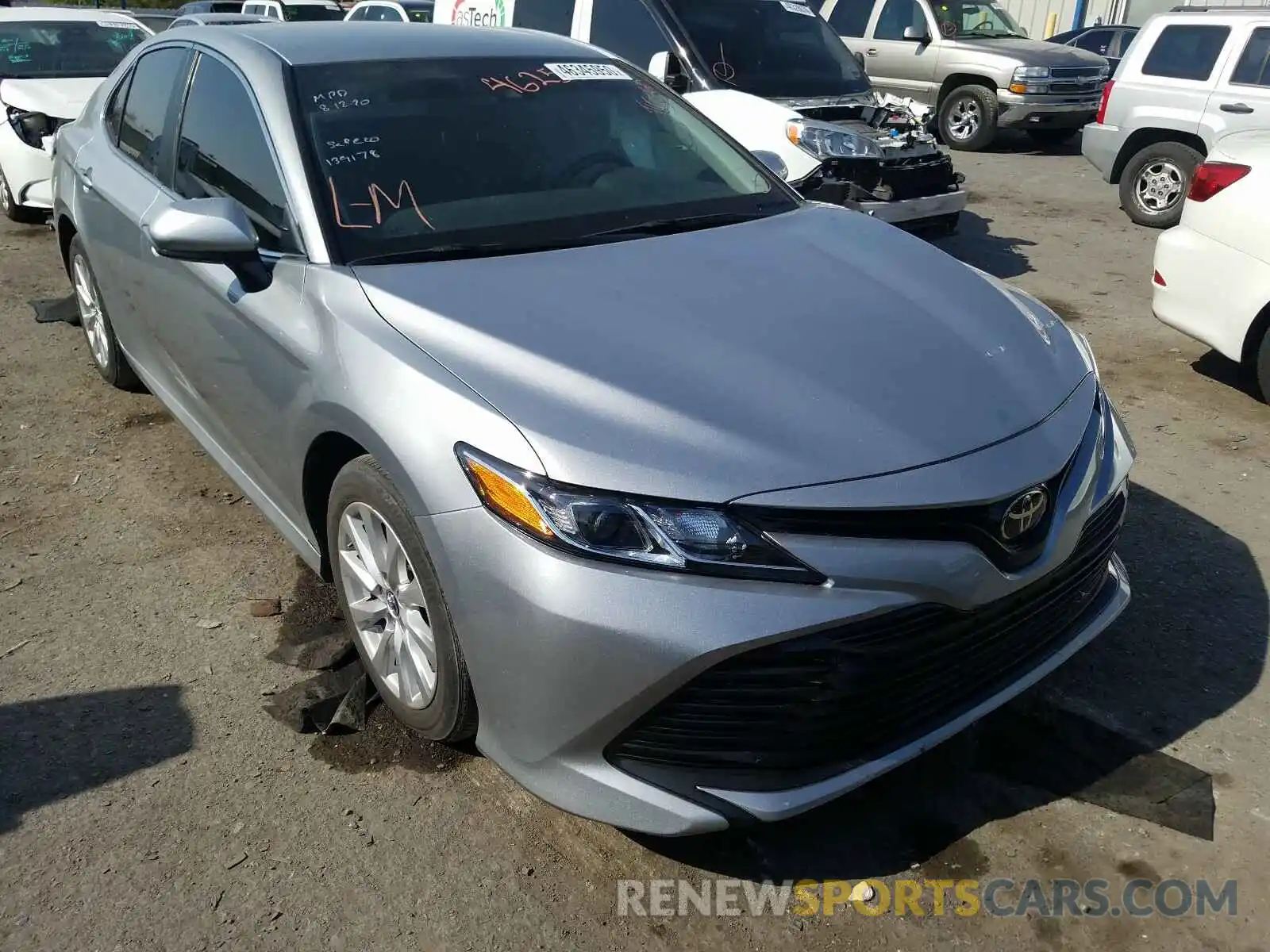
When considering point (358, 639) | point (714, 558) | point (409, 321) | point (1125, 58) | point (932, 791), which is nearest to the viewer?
point (714, 558)

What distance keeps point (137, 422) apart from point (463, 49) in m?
2.48

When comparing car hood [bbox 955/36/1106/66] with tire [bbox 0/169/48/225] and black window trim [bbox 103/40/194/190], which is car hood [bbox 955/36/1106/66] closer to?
tire [bbox 0/169/48/225]

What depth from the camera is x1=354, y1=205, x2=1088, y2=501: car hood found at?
2172mm

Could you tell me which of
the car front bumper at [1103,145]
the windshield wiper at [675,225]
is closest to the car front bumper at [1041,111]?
the car front bumper at [1103,145]

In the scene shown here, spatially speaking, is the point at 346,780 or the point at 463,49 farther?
the point at 463,49

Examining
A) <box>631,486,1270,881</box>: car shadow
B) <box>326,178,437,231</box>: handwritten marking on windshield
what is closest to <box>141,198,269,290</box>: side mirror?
<box>326,178,437,231</box>: handwritten marking on windshield

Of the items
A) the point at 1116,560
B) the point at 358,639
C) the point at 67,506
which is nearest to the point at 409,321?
the point at 358,639

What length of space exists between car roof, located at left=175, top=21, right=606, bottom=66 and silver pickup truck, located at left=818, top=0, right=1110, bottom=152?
9861 millimetres

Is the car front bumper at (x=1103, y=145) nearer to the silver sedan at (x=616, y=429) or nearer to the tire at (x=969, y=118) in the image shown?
the tire at (x=969, y=118)

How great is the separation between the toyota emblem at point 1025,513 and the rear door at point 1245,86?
744 centimetres

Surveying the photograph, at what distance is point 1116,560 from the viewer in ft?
10.0

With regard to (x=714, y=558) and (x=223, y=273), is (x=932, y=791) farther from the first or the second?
(x=223, y=273)

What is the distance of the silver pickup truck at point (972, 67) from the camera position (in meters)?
12.8

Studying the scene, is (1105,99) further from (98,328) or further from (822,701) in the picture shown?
(822,701)
